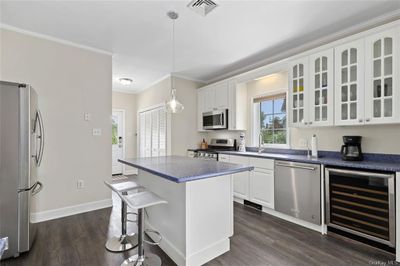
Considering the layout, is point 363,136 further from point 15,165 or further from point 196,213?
point 15,165

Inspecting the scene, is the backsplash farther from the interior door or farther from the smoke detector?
the interior door

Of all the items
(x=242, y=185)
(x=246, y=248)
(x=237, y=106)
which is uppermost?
(x=237, y=106)

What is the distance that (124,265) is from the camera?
1.80m

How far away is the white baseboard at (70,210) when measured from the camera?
2818 millimetres

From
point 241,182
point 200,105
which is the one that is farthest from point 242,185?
point 200,105

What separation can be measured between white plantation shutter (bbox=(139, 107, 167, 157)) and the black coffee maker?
3.37 meters

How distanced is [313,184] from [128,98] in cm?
569

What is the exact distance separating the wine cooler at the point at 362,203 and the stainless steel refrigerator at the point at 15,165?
3.37m

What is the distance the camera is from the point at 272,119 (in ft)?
12.6

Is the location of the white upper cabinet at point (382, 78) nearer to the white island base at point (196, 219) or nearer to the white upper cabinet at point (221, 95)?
the white island base at point (196, 219)

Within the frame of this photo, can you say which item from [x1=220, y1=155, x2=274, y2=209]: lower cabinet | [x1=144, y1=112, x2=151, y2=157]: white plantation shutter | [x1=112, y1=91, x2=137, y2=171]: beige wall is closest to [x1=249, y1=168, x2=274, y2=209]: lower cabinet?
[x1=220, y1=155, x2=274, y2=209]: lower cabinet

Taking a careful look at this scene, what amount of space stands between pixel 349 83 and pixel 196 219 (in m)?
2.47

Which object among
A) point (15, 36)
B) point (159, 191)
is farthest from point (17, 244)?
point (15, 36)

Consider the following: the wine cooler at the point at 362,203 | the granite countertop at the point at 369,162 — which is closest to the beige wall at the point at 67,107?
the granite countertop at the point at 369,162
